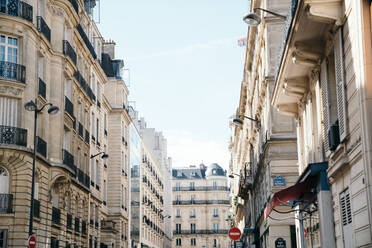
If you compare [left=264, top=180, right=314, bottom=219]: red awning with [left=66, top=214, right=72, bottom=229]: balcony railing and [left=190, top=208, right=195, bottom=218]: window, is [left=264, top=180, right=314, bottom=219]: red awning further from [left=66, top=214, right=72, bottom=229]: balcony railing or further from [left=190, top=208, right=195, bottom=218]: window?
[left=190, top=208, right=195, bottom=218]: window

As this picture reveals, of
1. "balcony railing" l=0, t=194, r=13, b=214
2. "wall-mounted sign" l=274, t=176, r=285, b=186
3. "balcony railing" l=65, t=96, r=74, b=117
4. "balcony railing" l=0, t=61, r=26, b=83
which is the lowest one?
"balcony railing" l=0, t=194, r=13, b=214

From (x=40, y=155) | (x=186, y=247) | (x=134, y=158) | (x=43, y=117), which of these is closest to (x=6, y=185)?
(x=40, y=155)

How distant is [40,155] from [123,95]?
31.3 metres

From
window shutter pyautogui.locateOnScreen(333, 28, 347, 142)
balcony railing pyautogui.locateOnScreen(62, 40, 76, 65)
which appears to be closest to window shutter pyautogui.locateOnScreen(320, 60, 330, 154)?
window shutter pyautogui.locateOnScreen(333, 28, 347, 142)

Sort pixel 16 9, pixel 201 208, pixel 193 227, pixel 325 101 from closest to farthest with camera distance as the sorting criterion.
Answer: pixel 325 101, pixel 16 9, pixel 193 227, pixel 201 208

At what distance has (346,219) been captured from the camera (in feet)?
43.2

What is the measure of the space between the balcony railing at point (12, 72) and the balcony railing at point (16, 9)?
2352 millimetres

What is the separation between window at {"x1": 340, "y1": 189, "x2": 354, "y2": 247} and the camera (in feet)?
41.9

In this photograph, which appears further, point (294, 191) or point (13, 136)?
point (13, 136)

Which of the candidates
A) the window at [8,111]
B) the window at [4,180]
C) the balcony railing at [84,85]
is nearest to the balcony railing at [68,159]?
the balcony railing at [84,85]

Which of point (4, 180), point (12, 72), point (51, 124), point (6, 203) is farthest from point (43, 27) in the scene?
point (6, 203)

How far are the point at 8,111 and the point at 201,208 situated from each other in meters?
95.6

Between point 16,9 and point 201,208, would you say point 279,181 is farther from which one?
point 201,208

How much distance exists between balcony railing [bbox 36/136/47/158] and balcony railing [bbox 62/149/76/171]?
110 inches
